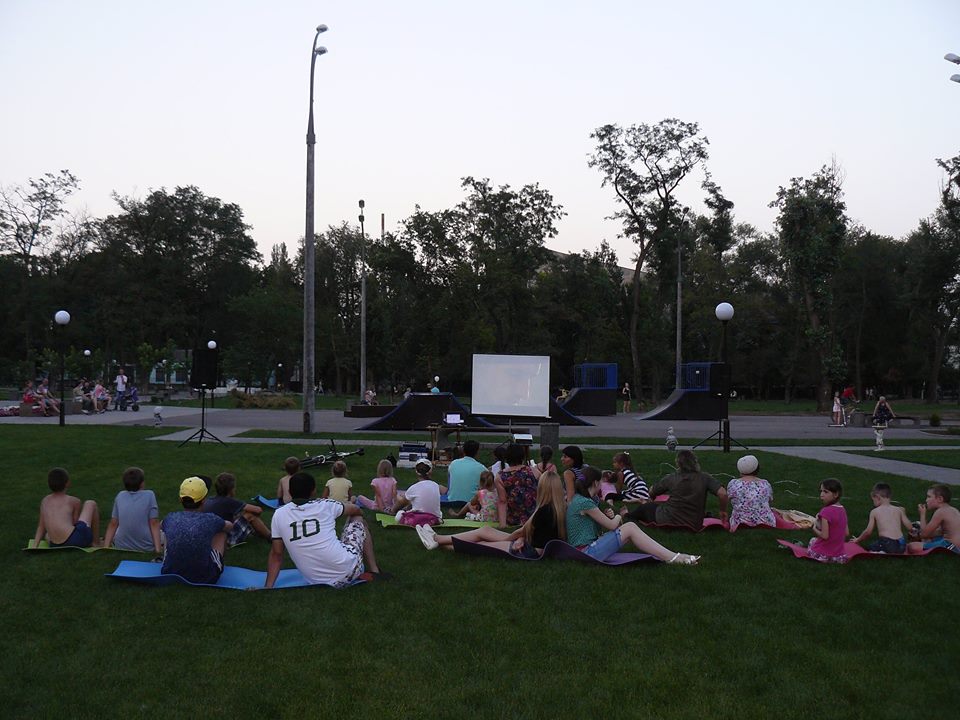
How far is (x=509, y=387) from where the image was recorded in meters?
25.0

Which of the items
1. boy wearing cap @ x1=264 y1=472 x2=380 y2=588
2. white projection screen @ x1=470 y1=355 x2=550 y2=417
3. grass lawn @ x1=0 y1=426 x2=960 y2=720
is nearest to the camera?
grass lawn @ x1=0 y1=426 x2=960 y2=720

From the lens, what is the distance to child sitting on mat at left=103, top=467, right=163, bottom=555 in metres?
9.13

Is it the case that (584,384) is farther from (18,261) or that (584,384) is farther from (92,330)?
(18,261)

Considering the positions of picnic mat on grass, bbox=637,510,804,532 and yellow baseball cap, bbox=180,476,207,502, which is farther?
picnic mat on grass, bbox=637,510,804,532

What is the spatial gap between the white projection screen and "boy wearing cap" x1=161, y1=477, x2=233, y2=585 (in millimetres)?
17291

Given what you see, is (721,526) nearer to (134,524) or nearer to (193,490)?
(193,490)

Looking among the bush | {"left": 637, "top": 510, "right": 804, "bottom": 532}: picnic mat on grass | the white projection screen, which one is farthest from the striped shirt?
the bush

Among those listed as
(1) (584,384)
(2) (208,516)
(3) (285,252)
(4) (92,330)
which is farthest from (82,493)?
(3) (285,252)

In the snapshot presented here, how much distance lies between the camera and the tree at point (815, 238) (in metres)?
46.4

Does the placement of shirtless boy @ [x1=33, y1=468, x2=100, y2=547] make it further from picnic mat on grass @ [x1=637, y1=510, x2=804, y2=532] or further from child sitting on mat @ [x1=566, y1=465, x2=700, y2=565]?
picnic mat on grass @ [x1=637, y1=510, x2=804, y2=532]

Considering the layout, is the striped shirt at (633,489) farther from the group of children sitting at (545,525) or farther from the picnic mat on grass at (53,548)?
the picnic mat on grass at (53,548)

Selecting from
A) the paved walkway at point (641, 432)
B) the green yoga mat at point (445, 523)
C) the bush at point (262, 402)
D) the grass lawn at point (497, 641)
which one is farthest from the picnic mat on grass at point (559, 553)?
the bush at point (262, 402)

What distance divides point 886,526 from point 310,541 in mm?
6103

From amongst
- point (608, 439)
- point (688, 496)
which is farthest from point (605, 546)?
point (608, 439)
